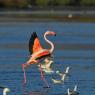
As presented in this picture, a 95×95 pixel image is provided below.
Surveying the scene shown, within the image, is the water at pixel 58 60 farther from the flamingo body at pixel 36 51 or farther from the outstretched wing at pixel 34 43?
the outstretched wing at pixel 34 43

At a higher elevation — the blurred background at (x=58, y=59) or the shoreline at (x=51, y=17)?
the shoreline at (x=51, y=17)

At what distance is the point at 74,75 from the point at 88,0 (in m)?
62.6

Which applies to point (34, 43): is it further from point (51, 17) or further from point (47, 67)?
point (51, 17)

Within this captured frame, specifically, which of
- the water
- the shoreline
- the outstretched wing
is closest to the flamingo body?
the outstretched wing

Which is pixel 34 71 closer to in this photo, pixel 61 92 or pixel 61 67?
pixel 61 67

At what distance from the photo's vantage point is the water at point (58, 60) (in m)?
18.0

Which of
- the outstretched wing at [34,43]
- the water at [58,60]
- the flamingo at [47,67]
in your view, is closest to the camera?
the water at [58,60]

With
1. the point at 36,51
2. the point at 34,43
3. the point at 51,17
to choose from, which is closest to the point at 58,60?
the point at 36,51

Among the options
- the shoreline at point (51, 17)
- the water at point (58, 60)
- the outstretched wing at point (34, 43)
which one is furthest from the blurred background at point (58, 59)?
the shoreline at point (51, 17)

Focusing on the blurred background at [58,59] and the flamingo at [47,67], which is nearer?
the blurred background at [58,59]

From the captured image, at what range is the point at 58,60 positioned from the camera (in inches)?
966

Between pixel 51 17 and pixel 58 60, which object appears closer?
pixel 58 60

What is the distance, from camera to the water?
18.0 m

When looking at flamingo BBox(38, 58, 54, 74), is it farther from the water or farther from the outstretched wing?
the outstretched wing
